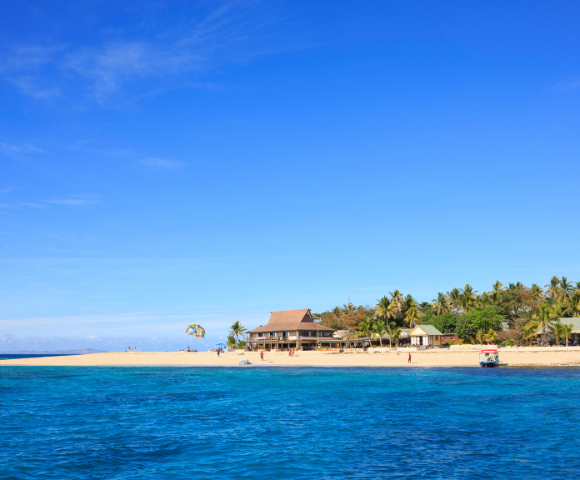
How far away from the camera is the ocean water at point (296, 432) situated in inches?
648

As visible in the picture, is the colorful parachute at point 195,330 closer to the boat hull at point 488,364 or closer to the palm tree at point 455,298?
the palm tree at point 455,298

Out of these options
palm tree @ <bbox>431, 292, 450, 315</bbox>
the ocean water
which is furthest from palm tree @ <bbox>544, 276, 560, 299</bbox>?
the ocean water

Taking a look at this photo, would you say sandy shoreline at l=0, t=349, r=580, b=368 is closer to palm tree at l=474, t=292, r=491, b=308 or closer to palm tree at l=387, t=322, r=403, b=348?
palm tree at l=387, t=322, r=403, b=348

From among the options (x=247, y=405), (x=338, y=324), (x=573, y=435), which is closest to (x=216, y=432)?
(x=247, y=405)

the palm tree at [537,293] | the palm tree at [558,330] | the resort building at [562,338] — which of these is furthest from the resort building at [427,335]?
the palm tree at [537,293]

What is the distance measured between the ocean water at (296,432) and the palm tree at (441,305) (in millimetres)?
66001

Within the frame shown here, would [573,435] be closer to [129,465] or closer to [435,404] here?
[435,404]

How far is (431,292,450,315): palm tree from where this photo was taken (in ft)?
350

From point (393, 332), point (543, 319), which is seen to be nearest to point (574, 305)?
point (543, 319)

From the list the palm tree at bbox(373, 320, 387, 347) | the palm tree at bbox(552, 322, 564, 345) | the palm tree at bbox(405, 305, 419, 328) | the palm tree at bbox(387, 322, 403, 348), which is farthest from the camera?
the palm tree at bbox(405, 305, 419, 328)

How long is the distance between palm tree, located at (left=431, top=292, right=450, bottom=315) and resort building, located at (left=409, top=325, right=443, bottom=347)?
21311mm

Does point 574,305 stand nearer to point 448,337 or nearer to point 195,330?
point 448,337

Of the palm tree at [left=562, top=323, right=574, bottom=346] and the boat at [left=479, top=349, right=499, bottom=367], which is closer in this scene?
the boat at [left=479, top=349, right=499, bottom=367]

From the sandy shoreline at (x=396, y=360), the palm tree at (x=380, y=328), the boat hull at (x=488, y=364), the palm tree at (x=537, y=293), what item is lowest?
the sandy shoreline at (x=396, y=360)
